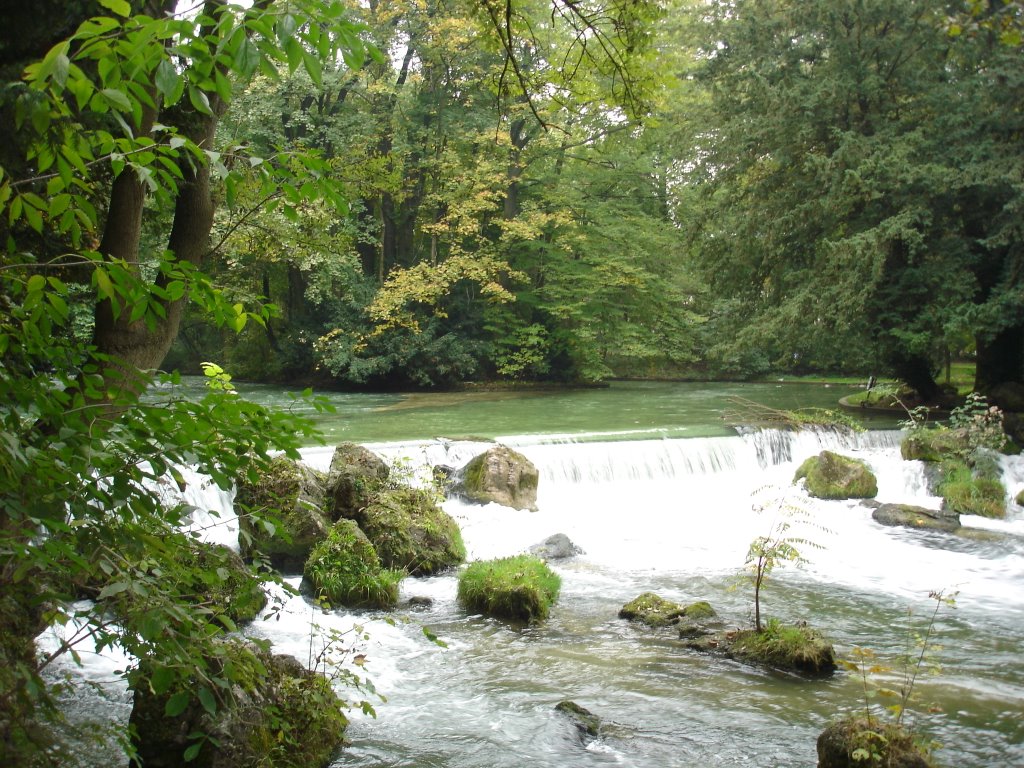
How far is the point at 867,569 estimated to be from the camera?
991 centimetres

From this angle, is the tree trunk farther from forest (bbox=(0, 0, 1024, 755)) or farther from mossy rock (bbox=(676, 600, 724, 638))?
mossy rock (bbox=(676, 600, 724, 638))

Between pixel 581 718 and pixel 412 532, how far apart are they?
4.21 m

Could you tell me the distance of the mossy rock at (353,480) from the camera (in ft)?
31.7

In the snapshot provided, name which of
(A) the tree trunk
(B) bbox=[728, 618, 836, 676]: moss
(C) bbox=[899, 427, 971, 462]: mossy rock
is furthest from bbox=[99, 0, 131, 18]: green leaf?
(C) bbox=[899, 427, 971, 462]: mossy rock

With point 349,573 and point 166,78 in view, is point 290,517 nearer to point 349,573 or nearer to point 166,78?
point 349,573

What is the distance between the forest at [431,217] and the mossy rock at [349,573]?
216cm

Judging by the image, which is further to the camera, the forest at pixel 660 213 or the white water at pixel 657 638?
the forest at pixel 660 213

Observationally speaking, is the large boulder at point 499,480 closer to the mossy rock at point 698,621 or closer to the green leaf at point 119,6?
the mossy rock at point 698,621

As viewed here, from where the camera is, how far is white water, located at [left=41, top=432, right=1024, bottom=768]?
17.9 feet

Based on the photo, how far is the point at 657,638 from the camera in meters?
7.42

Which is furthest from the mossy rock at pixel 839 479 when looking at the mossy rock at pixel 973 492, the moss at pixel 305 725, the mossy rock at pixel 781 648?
the moss at pixel 305 725

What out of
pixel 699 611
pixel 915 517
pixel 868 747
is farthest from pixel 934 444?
pixel 868 747

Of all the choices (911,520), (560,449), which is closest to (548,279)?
(560,449)

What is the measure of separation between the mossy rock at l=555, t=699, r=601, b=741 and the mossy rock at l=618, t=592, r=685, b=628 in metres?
2.05
